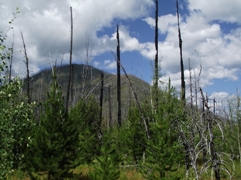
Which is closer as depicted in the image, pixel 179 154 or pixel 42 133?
pixel 42 133

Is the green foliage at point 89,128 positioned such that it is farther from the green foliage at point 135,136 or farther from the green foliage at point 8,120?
the green foliage at point 8,120

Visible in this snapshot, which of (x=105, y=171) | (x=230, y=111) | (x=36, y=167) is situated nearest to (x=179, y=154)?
(x=105, y=171)

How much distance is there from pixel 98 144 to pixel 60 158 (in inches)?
341

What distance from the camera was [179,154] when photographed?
1463 centimetres

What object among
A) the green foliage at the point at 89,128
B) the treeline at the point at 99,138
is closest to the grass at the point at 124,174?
the treeline at the point at 99,138

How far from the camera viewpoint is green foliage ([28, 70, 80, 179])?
12117 millimetres

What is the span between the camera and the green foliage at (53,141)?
477 inches

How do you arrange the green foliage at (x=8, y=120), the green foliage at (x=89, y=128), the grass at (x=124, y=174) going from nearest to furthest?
the green foliage at (x=8, y=120), the grass at (x=124, y=174), the green foliage at (x=89, y=128)

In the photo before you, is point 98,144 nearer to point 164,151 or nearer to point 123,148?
point 123,148

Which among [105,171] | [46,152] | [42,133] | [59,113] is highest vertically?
[59,113]

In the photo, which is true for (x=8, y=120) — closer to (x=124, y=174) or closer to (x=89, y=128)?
(x=124, y=174)

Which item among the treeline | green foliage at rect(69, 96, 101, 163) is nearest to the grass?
the treeline

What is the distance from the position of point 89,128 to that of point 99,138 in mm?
1109

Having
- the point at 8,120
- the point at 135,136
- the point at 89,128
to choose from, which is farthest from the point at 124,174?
the point at 8,120
